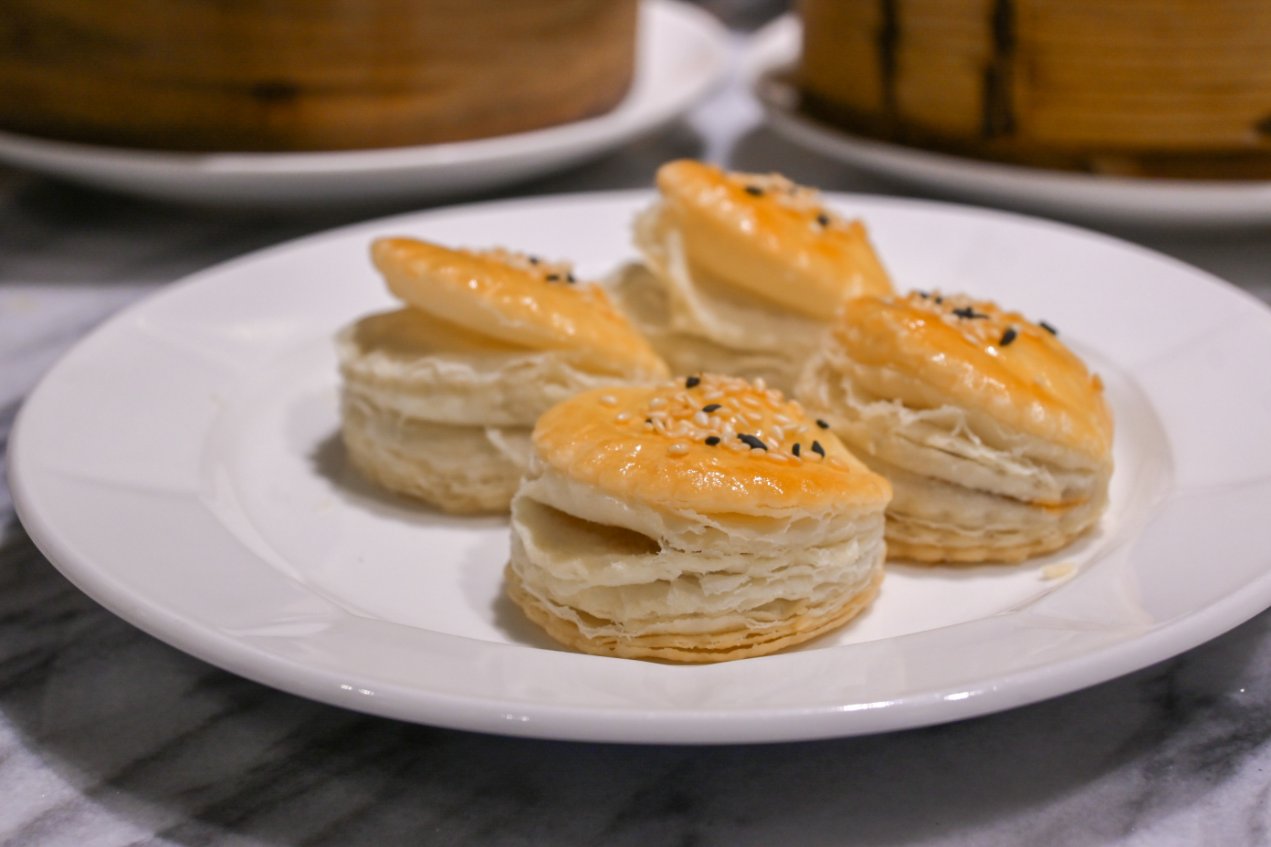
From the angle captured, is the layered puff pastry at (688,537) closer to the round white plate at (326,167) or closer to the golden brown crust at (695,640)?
the golden brown crust at (695,640)

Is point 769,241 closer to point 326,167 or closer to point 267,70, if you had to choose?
point 326,167

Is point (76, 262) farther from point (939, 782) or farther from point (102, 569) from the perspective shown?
point (939, 782)

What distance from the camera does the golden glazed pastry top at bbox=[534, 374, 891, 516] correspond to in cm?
162

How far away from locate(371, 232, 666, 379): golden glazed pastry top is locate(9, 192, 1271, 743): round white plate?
344 mm

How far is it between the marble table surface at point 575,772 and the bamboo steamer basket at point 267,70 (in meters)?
1.83

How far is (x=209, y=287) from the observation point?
2.58m

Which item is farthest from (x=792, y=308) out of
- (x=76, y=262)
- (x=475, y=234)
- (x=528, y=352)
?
(x=76, y=262)

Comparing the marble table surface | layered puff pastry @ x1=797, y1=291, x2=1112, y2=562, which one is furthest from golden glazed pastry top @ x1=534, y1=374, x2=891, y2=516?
the marble table surface

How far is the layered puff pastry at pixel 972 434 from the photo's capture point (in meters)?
1.90

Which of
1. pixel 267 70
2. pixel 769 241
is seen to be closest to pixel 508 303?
pixel 769 241

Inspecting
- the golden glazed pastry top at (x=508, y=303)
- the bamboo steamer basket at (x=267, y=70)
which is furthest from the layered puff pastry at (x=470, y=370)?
the bamboo steamer basket at (x=267, y=70)

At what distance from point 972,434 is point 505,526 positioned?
0.81 meters

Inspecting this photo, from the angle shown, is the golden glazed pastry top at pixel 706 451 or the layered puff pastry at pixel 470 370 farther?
the layered puff pastry at pixel 470 370

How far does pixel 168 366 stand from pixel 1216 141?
2.61 meters
